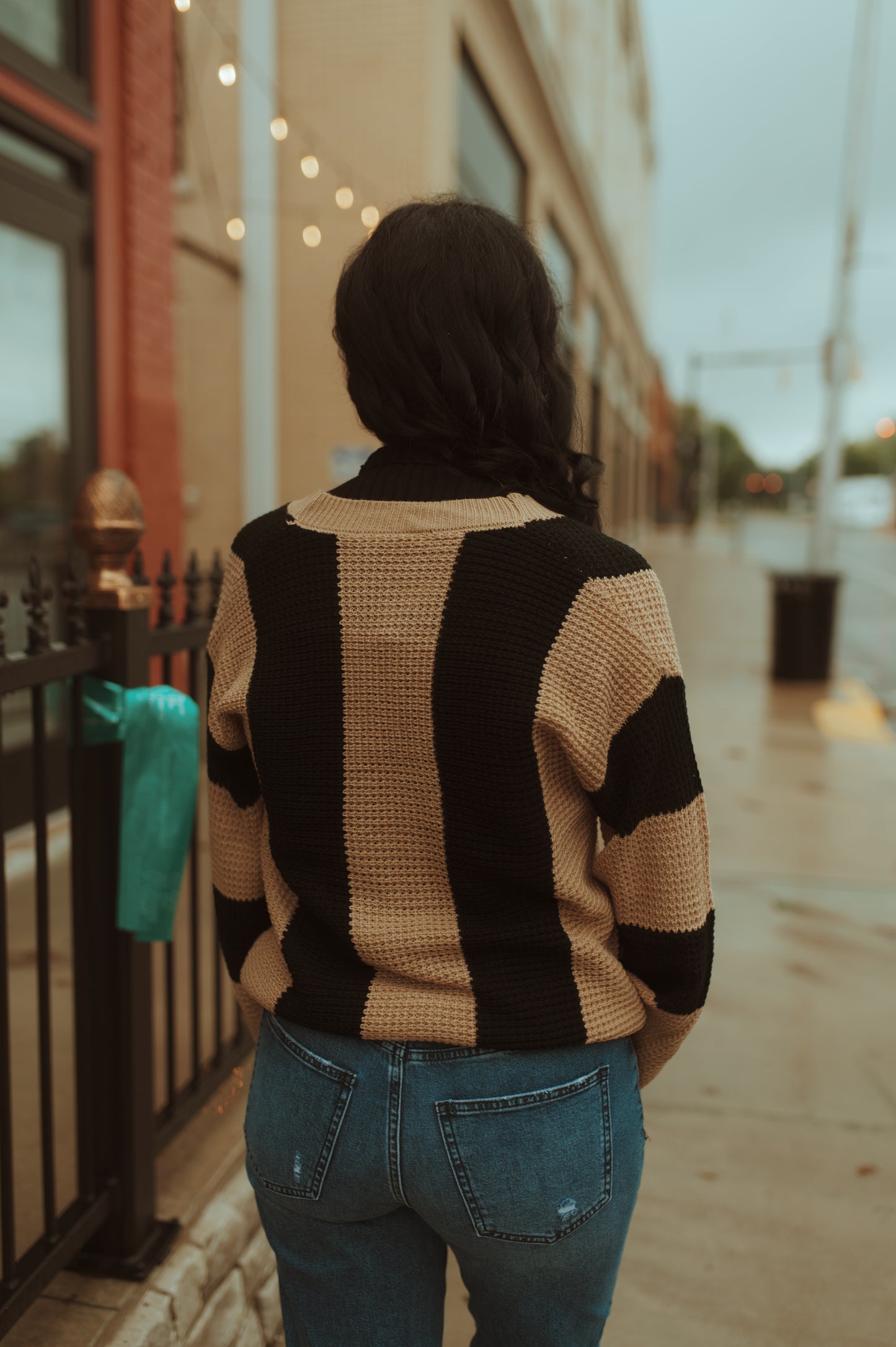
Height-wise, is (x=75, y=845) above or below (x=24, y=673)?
below

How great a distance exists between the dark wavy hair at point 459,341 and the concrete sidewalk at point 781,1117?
2.09m

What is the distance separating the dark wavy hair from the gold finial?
93cm

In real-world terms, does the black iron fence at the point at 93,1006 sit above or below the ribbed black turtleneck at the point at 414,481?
below

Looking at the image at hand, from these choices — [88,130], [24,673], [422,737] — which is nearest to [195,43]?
[88,130]

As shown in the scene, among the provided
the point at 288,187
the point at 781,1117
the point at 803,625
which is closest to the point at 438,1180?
the point at 781,1117

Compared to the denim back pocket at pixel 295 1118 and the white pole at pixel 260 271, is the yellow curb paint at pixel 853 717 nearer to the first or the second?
the white pole at pixel 260 271

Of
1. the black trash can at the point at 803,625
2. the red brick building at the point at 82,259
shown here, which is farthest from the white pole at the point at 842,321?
the red brick building at the point at 82,259

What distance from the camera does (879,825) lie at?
249 inches

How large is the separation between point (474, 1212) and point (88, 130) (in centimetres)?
539

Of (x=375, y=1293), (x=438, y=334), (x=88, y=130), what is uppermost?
(x=88, y=130)

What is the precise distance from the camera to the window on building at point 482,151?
31.7 feet

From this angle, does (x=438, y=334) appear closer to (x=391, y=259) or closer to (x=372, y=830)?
(x=391, y=259)

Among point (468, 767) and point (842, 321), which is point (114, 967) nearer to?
point (468, 767)

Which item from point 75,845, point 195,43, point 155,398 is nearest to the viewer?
point 75,845
